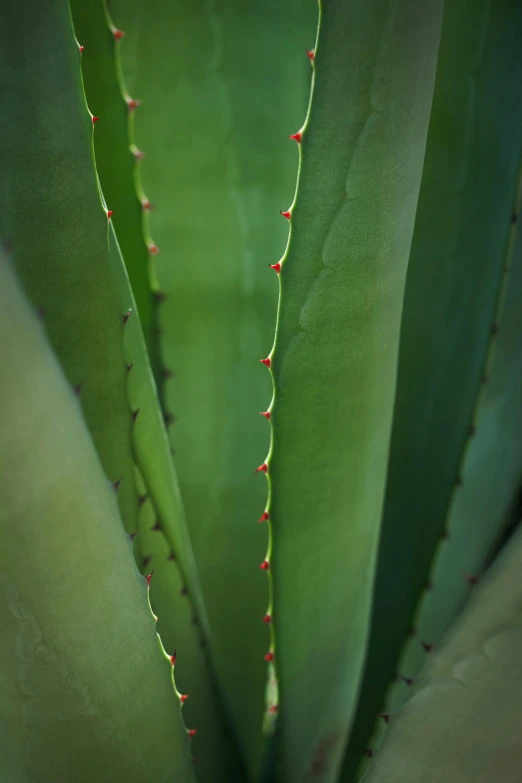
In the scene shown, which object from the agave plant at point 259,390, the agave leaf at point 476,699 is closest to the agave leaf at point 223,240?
the agave plant at point 259,390

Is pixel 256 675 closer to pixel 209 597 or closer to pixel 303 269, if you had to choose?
pixel 209 597

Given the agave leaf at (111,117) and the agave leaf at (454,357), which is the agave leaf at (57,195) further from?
the agave leaf at (454,357)

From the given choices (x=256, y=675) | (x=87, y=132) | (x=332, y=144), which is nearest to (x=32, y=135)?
(x=87, y=132)

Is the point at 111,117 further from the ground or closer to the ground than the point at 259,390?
further from the ground

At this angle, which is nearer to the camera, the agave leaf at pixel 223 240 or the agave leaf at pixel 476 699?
the agave leaf at pixel 476 699

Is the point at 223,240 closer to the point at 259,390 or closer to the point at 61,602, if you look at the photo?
the point at 259,390

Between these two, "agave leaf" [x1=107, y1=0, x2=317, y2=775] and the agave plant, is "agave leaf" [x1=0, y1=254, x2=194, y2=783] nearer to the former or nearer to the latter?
the agave plant

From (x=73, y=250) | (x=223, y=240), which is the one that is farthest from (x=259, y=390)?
(x=73, y=250)

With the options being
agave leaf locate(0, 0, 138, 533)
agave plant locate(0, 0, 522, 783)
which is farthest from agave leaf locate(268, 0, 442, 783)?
agave leaf locate(0, 0, 138, 533)
